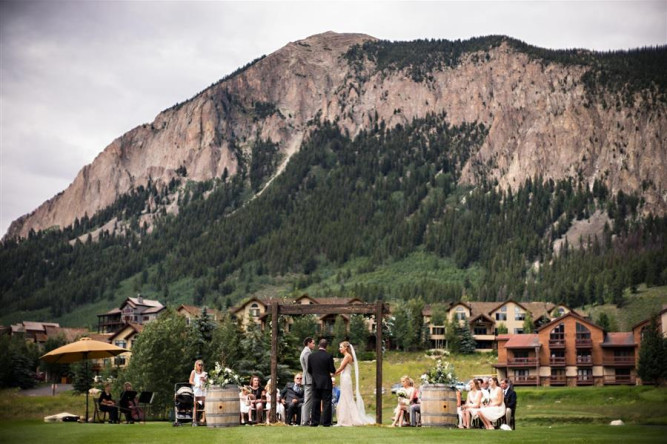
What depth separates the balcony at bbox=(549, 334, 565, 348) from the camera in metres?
112

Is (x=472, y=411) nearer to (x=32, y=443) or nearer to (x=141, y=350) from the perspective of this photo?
(x=32, y=443)

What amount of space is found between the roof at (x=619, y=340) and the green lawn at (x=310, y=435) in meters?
85.6

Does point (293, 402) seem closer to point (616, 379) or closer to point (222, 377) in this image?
point (222, 377)

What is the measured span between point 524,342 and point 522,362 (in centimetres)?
281

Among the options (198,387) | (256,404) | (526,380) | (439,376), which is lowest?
(526,380)

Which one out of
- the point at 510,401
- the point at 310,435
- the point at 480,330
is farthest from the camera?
the point at 480,330

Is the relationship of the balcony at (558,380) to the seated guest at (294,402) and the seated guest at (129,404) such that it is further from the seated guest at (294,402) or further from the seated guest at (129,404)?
the seated guest at (129,404)

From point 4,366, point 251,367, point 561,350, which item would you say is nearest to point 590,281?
point 561,350

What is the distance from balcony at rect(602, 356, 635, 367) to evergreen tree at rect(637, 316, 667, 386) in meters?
13.9

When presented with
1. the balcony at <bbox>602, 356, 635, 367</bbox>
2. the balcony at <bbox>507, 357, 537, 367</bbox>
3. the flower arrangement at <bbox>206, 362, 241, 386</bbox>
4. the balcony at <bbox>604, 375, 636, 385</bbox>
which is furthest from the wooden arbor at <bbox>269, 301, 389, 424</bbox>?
the balcony at <bbox>507, 357, 537, 367</bbox>

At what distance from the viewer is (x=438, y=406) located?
94.7 ft

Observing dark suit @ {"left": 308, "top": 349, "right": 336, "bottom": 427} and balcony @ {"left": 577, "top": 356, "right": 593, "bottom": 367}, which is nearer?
dark suit @ {"left": 308, "top": 349, "right": 336, "bottom": 427}

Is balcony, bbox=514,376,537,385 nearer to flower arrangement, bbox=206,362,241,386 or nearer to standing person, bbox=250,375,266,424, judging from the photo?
standing person, bbox=250,375,266,424

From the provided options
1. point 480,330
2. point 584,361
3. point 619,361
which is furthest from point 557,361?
point 480,330
